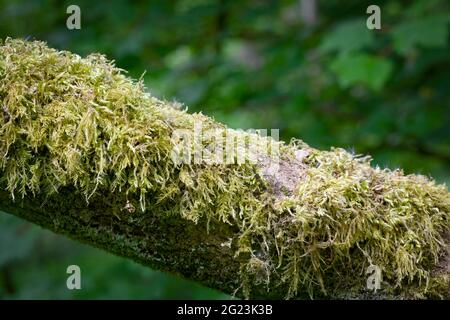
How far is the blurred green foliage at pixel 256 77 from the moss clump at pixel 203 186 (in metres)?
1.61

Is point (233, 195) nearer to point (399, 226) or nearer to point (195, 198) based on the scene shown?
point (195, 198)

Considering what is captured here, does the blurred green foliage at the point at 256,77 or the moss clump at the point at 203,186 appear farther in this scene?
the blurred green foliage at the point at 256,77

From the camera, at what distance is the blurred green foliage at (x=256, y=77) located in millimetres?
3041

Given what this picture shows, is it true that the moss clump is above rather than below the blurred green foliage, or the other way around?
below

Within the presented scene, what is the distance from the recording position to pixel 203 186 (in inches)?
50.8

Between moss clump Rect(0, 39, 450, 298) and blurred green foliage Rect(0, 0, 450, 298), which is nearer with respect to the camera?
moss clump Rect(0, 39, 450, 298)

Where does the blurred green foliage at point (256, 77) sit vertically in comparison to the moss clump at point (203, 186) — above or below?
above

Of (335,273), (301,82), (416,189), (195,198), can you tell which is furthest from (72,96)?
(301,82)

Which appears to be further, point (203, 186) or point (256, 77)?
point (256, 77)

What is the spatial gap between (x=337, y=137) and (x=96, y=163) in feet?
9.40

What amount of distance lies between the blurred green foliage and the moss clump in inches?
63.3

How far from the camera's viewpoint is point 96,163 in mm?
1251

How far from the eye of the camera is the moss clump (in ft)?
4.11

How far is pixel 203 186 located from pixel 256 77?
8.61 feet
